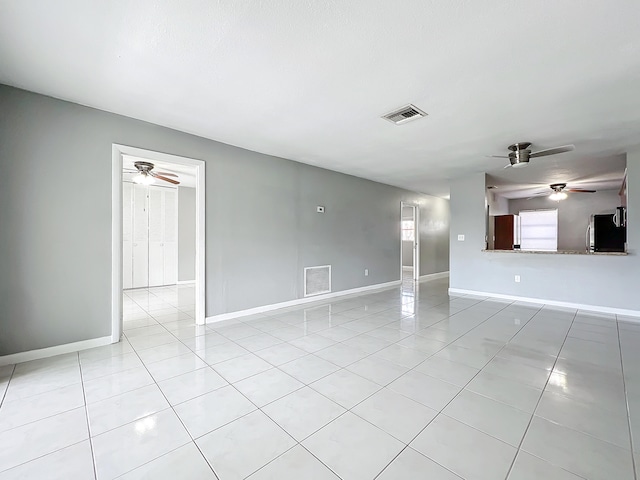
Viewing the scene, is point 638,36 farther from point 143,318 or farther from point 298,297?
point 143,318

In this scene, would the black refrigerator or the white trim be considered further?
the black refrigerator

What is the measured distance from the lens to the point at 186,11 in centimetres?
164

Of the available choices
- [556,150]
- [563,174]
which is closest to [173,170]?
[556,150]

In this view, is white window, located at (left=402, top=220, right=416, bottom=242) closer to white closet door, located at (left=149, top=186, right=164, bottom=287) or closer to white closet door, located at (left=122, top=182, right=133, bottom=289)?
white closet door, located at (left=149, top=186, right=164, bottom=287)

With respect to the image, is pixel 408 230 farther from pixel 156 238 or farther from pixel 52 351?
pixel 52 351

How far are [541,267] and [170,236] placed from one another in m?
7.92

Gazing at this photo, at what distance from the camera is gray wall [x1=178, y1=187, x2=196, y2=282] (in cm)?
687

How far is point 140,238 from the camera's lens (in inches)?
249

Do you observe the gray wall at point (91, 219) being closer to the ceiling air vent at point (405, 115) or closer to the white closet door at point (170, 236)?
the ceiling air vent at point (405, 115)

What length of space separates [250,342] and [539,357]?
116 inches

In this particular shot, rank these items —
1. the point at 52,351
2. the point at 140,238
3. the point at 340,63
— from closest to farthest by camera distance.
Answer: the point at 340,63
the point at 52,351
the point at 140,238

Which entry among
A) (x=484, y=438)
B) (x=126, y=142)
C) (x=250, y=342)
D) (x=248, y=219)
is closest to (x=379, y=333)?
(x=250, y=342)

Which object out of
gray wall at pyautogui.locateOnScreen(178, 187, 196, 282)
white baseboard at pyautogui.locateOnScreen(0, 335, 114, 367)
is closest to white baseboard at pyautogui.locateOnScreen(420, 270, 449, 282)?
gray wall at pyautogui.locateOnScreen(178, 187, 196, 282)

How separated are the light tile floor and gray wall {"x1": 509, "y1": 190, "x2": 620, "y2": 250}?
5731 millimetres
